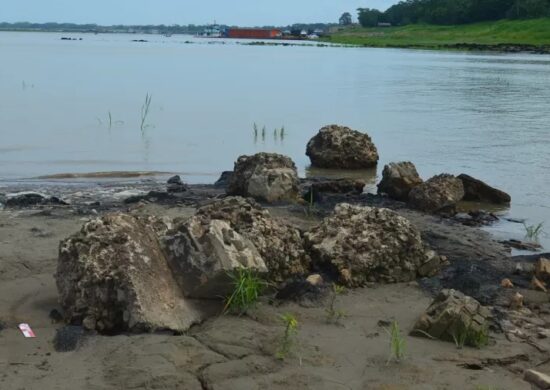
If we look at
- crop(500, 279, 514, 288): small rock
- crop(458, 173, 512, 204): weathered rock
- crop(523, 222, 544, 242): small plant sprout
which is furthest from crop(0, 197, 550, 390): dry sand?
crop(458, 173, 512, 204): weathered rock

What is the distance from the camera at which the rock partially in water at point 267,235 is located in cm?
619

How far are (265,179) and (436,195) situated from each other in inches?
82.2

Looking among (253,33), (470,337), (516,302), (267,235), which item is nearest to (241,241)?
(267,235)

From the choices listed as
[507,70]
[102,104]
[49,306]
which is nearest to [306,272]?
[49,306]

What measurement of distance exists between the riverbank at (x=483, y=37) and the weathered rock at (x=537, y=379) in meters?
80.5

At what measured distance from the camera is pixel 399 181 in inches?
419

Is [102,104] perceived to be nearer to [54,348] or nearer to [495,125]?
[495,125]

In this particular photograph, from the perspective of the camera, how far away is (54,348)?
15.8 feet

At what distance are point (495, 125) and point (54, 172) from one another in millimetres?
11612

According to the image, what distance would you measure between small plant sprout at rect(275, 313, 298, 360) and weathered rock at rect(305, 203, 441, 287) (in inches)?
→ 49.3

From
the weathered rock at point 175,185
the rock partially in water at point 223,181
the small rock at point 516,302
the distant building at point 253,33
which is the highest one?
the small rock at point 516,302

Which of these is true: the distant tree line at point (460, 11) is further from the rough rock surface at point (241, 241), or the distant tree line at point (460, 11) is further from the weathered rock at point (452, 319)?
the weathered rock at point (452, 319)

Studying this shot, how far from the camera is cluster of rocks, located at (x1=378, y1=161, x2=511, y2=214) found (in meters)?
9.80

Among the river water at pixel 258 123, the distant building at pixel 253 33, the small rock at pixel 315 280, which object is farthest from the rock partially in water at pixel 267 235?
the distant building at pixel 253 33
